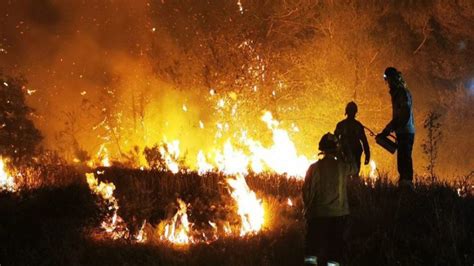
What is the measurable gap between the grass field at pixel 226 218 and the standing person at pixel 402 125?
1.13 feet

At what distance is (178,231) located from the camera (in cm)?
761

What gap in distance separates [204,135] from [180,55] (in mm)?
3142

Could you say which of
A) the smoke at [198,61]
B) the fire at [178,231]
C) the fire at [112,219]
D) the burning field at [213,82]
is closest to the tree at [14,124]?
the burning field at [213,82]

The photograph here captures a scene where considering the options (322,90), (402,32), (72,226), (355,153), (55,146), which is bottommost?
(72,226)

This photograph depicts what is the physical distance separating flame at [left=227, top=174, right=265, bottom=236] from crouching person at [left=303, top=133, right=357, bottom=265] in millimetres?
1765

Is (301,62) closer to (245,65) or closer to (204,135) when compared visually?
(245,65)

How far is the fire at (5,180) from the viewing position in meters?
10.8

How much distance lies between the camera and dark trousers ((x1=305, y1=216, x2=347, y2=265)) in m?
5.88

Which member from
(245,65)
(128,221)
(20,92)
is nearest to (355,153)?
(128,221)

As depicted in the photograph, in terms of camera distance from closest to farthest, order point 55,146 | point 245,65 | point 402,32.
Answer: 1. point 55,146
2. point 245,65
3. point 402,32

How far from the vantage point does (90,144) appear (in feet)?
62.8

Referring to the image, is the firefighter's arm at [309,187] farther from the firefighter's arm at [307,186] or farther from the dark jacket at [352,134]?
the dark jacket at [352,134]

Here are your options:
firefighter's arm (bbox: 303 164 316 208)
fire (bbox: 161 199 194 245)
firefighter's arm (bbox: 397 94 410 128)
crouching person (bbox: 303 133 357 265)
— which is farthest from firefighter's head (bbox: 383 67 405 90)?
fire (bbox: 161 199 194 245)

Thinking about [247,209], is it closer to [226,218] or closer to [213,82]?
[226,218]
